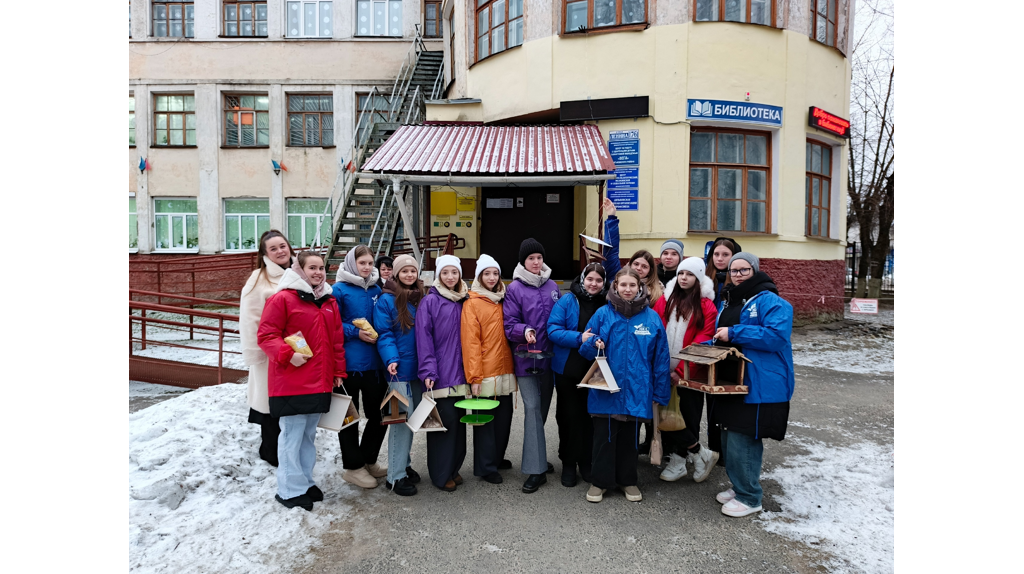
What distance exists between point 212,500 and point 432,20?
54.2ft

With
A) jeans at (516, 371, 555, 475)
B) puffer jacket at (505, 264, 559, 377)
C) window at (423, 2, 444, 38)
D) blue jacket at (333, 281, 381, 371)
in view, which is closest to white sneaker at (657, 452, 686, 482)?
jeans at (516, 371, 555, 475)

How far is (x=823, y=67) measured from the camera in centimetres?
1138

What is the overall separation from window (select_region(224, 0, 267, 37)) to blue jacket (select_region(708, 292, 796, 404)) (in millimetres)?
18144

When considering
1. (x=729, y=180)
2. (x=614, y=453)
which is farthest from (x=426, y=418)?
(x=729, y=180)

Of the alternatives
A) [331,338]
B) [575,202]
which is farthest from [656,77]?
[331,338]

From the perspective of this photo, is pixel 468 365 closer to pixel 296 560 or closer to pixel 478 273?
pixel 478 273

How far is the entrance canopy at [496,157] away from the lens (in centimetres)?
924

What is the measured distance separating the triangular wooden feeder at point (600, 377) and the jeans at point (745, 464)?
874mm

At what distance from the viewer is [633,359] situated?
147 inches

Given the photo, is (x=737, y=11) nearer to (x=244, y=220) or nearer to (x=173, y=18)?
(x=244, y=220)

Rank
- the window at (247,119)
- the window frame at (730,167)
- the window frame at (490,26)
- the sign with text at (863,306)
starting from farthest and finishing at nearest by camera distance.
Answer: the window at (247,119)
the window frame at (490,26)
the window frame at (730,167)
the sign with text at (863,306)

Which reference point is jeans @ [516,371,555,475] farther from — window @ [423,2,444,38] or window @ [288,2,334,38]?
window @ [288,2,334,38]

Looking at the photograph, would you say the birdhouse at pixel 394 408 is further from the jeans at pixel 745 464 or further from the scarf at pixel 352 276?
the jeans at pixel 745 464

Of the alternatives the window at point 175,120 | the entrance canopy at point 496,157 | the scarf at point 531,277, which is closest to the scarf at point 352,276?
the scarf at point 531,277
